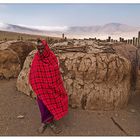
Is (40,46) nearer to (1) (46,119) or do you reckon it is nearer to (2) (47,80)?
(2) (47,80)

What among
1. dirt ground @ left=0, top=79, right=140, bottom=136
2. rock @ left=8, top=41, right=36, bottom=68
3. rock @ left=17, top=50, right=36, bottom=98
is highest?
rock @ left=8, top=41, right=36, bottom=68

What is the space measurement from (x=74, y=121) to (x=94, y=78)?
0.92 m

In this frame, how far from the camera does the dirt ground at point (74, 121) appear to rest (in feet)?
12.9

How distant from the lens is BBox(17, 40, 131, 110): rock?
186 inches

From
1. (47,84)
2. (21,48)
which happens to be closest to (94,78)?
(47,84)

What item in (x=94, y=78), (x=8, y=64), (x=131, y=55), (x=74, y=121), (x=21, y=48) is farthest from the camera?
(x=21, y=48)

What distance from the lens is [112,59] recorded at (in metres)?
4.86

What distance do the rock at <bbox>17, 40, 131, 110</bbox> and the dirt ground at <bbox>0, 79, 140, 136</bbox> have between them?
7.1 inches

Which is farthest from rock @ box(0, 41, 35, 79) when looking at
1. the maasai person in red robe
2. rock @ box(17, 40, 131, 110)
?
the maasai person in red robe

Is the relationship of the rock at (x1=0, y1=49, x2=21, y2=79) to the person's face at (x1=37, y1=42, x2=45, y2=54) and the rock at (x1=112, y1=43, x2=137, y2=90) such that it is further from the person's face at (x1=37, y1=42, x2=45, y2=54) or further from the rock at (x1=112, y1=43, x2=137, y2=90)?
the person's face at (x1=37, y1=42, x2=45, y2=54)

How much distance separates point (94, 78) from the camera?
4.77 m

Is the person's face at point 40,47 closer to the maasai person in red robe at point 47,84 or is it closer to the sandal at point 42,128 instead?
the maasai person in red robe at point 47,84

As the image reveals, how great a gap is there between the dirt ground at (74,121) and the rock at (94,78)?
0.59 feet

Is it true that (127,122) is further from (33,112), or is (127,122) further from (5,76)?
(5,76)
